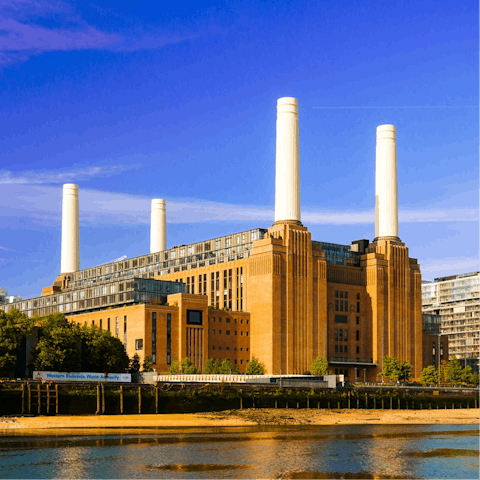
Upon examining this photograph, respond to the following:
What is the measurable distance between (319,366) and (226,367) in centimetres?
2002

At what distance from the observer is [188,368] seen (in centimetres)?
16012

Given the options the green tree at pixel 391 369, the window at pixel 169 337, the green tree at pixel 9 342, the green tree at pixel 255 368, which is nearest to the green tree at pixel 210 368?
the green tree at pixel 255 368

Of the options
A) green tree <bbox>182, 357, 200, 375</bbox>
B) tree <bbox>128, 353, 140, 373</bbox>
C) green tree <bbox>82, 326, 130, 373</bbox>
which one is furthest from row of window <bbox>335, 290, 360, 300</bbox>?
green tree <bbox>82, 326, 130, 373</bbox>

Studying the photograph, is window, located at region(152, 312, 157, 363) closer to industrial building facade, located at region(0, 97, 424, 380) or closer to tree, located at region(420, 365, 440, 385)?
industrial building facade, located at region(0, 97, 424, 380)

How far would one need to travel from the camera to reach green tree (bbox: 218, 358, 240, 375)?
16675 centimetres

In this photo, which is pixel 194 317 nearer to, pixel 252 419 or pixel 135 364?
pixel 135 364

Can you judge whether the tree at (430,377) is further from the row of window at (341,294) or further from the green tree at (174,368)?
the green tree at (174,368)

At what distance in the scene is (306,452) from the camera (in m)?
78.9

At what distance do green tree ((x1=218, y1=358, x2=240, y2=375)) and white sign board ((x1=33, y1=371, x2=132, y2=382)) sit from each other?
3789 cm

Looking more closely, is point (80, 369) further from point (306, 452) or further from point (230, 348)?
point (306, 452)

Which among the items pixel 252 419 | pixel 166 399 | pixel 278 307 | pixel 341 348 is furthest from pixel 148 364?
pixel 252 419

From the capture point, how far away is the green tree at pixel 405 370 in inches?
7362

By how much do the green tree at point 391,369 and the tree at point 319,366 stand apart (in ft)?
61.5

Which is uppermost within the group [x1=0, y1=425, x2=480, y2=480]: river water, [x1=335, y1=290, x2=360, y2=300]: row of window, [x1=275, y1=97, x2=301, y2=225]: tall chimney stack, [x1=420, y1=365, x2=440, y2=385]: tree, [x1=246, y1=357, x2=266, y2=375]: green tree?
[x1=275, y1=97, x2=301, y2=225]: tall chimney stack
